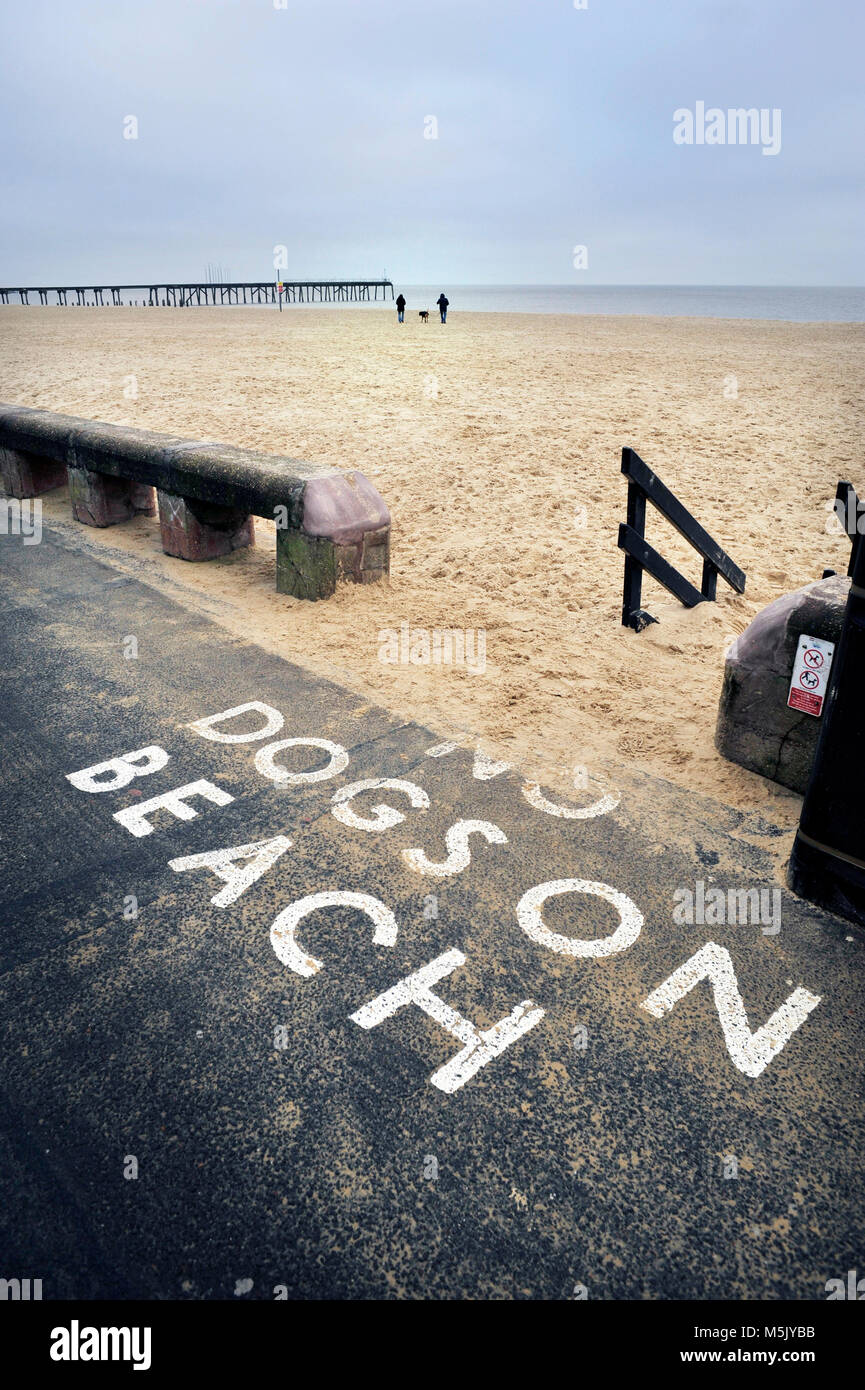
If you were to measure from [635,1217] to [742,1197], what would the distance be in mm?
285

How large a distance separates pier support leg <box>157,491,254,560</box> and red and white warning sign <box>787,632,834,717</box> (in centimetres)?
466

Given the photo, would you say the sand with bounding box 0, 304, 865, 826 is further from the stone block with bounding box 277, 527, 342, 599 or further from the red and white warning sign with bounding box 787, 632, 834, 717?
the red and white warning sign with bounding box 787, 632, 834, 717

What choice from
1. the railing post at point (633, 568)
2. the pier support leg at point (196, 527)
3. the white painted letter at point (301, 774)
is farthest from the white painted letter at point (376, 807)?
the pier support leg at point (196, 527)

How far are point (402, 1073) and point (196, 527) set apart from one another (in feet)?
17.4

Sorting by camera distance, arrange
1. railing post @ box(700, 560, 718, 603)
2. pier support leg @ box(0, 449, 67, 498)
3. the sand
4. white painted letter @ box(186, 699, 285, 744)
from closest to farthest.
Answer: white painted letter @ box(186, 699, 285, 744) → the sand → railing post @ box(700, 560, 718, 603) → pier support leg @ box(0, 449, 67, 498)

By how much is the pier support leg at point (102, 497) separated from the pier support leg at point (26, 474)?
3.79ft

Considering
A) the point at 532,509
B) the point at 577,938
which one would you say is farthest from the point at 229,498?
the point at 577,938

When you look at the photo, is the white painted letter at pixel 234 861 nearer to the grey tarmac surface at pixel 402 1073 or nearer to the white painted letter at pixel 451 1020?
the grey tarmac surface at pixel 402 1073

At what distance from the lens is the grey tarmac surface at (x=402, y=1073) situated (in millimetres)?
1961

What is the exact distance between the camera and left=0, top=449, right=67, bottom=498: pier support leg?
8.72 m

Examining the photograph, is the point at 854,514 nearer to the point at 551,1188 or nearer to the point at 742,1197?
the point at 742,1197

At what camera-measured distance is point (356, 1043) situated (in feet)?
8.11

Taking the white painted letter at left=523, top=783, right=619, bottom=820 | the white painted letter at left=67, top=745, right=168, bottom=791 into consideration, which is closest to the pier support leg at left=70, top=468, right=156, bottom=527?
the white painted letter at left=67, top=745, right=168, bottom=791
